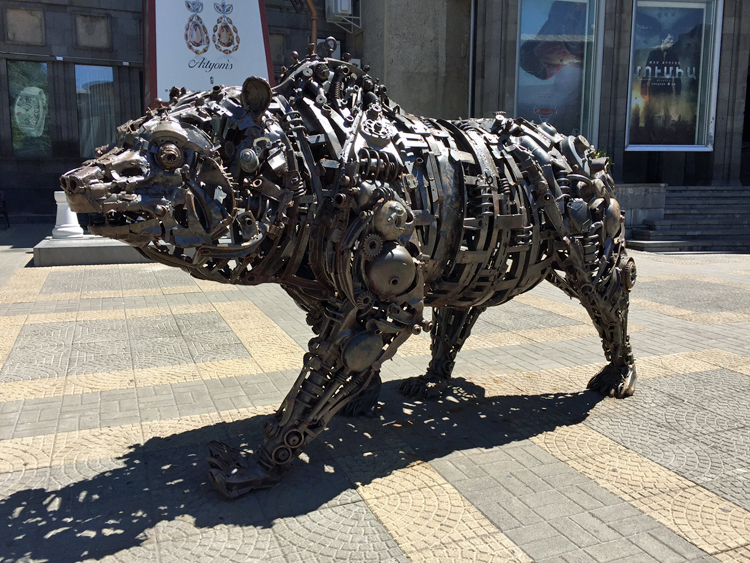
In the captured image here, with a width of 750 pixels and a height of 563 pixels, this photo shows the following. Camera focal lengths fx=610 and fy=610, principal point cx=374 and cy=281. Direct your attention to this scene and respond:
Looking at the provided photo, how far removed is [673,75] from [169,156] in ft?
75.5

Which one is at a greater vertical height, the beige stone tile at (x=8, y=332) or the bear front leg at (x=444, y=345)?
the bear front leg at (x=444, y=345)

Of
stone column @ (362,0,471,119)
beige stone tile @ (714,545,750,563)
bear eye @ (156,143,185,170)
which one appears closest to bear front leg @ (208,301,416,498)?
bear eye @ (156,143,185,170)

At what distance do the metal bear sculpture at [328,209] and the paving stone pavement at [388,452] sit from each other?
483mm

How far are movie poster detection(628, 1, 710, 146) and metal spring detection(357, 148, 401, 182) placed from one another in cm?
2072

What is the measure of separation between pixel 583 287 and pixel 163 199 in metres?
3.40

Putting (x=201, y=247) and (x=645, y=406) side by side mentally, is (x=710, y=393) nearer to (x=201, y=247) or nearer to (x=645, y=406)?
(x=645, y=406)

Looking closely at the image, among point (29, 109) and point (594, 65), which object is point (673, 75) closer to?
point (594, 65)

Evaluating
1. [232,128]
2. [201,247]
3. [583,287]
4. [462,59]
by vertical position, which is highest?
[462,59]

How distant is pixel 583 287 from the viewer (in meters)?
5.03

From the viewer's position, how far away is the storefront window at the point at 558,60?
2094 centimetres

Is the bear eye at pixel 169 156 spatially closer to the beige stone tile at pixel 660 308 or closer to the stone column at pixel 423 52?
the beige stone tile at pixel 660 308

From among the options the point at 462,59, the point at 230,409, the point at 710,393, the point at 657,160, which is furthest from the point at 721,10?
the point at 230,409

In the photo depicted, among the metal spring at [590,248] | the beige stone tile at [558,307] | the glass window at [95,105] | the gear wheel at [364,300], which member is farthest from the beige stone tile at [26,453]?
the glass window at [95,105]

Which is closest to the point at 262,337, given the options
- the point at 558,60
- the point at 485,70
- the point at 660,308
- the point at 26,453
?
the point at 26,453
